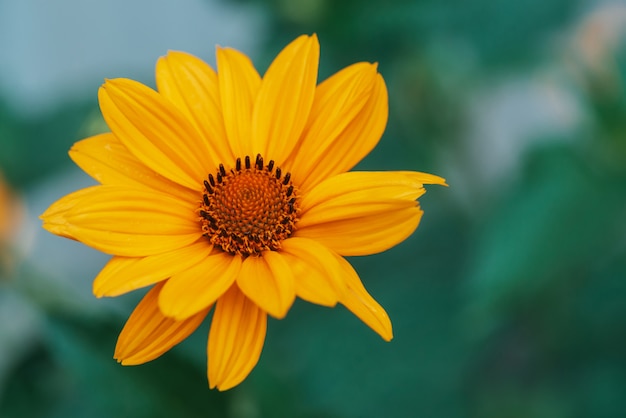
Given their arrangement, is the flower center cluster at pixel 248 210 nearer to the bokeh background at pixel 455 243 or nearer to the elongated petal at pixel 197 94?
the elongated petal at pixel 197 94

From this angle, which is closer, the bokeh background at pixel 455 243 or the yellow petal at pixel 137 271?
the yellow petal at pixel 137 271

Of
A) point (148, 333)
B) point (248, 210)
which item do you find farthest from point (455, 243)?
point (148, 333)

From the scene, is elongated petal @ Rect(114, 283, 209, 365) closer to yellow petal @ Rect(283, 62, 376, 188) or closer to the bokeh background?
yellow petal @ Rect(283, 62, 376, 188)

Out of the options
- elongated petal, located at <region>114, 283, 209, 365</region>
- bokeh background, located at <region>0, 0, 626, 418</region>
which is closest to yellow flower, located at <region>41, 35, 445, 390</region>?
elongated petal, located at <region>114, 283, 209, 365</region>

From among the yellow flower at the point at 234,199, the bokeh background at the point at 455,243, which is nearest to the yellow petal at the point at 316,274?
the yellow flower at the point at 234,199

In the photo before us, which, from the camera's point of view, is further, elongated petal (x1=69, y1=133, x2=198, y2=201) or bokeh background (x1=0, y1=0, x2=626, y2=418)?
bokeh background (x1=0, y1=0, x2=626, y2=418)

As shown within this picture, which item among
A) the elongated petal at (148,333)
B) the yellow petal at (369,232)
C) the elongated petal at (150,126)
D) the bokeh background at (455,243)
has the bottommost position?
the bokeh background at (455,243)
